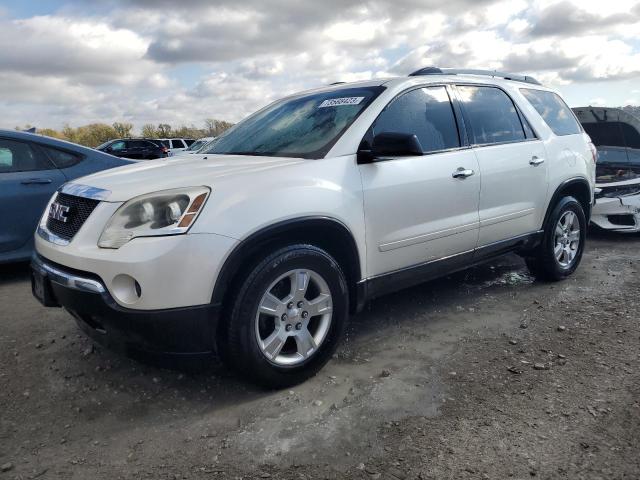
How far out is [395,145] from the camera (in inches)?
124

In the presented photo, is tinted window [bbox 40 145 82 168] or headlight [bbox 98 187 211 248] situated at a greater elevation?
tinted window [bbox 40 145 82 168]

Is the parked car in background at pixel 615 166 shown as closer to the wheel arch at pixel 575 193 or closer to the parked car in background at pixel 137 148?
the wheel arch at pixel 575 193

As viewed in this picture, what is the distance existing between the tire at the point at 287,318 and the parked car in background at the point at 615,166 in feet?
16.9

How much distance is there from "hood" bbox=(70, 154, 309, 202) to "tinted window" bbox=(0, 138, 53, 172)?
2394 mm

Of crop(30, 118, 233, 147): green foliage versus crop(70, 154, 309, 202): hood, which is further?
crop(30, 118, 233, 147): green foliage

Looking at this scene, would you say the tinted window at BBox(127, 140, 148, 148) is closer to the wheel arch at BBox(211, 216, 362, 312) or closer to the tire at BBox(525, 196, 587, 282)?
the tire at BBox(525, 196, 587, 282)

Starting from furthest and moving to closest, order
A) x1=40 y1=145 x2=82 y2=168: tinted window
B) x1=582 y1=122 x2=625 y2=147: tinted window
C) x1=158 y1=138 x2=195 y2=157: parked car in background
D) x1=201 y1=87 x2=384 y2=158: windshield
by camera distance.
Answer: x1=158 y1=138 x2=195 y2=157: parked car in background, x1=582 y1=122 x2=625 y2=147: tinted window, x1=40 y1=145 x2=82 y2=168: tinted window, x1=201 y1=87 x2=384 y2=158: windshield

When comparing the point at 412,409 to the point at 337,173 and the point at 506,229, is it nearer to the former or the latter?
the point at 337,173

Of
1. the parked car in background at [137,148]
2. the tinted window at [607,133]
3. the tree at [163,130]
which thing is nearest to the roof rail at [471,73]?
the tinted window at [607,133]

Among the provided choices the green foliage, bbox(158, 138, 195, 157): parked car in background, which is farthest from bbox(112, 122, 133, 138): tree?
bbox(158, 138, 195, 157): parked car in background

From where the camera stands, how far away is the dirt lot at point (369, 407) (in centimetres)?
236

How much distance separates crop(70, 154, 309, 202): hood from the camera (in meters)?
2.72

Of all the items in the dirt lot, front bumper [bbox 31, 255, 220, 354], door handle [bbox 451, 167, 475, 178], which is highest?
door handle [bbox 451, 167, 475, 178]

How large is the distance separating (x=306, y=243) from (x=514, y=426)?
144 cm
